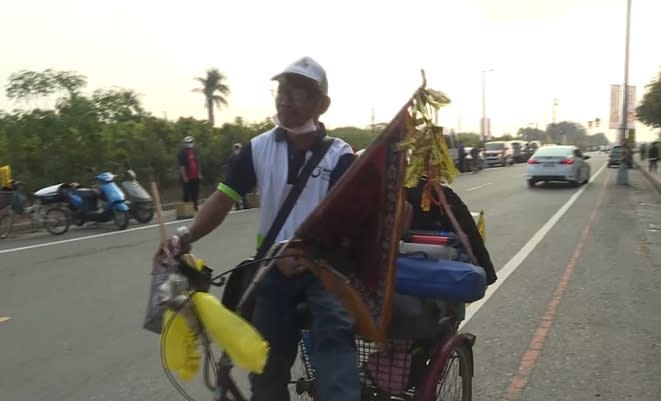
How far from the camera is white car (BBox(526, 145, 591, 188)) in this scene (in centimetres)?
2103

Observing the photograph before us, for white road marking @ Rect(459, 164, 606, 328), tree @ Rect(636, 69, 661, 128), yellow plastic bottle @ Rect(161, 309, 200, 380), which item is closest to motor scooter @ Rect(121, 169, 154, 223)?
white road marking @ Rect(459, 164, 606, 328)

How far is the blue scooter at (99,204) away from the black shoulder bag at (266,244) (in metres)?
10.7

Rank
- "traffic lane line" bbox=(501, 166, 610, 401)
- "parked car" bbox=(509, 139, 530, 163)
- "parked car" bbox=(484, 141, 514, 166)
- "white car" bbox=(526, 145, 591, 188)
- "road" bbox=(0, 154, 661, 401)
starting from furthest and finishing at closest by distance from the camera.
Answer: "parked car" bbox=(509, 139, 530, 163)
"parked car" bbox=(484, 141, 514, 166)
"white car" bbox=(526, 145, 591, 188)
"road" bbox=(0, 154, 661, 401)
"traffic lane line" bbox=(501, 166, 610, 401)

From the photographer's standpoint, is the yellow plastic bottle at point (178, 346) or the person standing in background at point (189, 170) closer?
the yellow plastic bottle at point (178, 346)

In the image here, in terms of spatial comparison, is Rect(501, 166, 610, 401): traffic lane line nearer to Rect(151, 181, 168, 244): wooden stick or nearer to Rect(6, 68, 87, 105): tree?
Rect(151, 181, 168, 244): wooden stick

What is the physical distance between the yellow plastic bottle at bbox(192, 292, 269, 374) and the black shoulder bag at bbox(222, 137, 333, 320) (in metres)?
0.31

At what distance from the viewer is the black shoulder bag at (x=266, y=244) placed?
94.0 inches

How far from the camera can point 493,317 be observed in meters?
5.59

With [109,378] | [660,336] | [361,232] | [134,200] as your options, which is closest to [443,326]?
[361,232]

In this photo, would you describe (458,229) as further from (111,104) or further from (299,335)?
(111,104)

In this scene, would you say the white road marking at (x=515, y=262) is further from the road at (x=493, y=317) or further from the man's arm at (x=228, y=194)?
the man's arm at (x=228, y=194)

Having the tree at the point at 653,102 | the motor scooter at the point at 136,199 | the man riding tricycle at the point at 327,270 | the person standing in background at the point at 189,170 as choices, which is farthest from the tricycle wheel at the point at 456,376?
the tree at the point at 653,102

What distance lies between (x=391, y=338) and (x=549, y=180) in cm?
2025

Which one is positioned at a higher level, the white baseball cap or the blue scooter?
the white baseball cap
